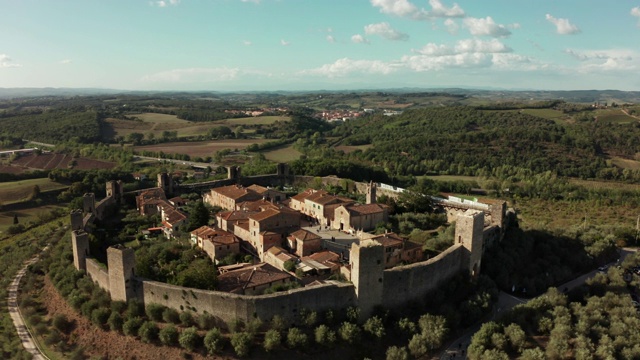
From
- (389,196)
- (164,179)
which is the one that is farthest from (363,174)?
(164,179)

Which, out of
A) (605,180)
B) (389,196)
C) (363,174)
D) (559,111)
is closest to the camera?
(389,196)

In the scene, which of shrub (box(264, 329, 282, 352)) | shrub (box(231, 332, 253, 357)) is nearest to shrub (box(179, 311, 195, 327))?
shrub (box(231, 332, 253, 357))

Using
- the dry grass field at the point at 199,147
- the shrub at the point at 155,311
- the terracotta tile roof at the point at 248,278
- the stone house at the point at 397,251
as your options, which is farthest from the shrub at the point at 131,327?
the dry grass field at the point at 199,147

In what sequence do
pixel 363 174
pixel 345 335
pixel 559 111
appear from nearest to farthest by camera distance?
1. pixel 345 335
2. pixel 363 174
3. pixel 559 111

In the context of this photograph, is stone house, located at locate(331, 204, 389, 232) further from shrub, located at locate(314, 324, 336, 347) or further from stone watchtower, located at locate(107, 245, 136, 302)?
stone watchtower, located at locate(107, 245, 136, 302)

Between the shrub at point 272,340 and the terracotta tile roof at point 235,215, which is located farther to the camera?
the terracotta tile roof at point 235,215

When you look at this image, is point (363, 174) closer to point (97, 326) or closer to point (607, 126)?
point (97, 326)

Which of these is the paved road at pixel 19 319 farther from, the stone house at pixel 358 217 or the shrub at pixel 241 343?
the stone house at pixel 358 217
